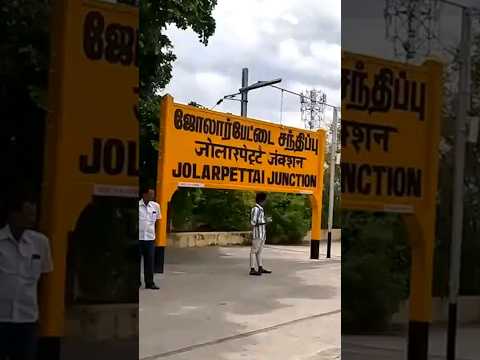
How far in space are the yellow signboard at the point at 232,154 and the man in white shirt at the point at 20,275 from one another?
567 cm

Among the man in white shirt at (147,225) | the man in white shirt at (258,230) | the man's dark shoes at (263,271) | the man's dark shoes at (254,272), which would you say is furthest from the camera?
the man's dark shoes at (263,271)

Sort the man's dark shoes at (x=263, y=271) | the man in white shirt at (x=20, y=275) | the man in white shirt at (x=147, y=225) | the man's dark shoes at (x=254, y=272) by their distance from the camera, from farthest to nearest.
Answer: the man's dark shoes at (x=263, y=271) < the man's dark shoes at (x=254, y=272) < the man in white shirt at (x=147, y=225) < the man in white shirt at (x=20, y=275)

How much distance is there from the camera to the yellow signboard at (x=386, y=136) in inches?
113

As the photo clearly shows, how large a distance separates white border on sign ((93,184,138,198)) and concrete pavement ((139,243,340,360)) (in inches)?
83.1

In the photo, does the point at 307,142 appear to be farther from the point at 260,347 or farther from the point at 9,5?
the point at 9,5

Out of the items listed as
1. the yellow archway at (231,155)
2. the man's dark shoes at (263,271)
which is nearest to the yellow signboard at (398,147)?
the yellow archway at (231,155)

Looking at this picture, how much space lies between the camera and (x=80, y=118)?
93.5 inches

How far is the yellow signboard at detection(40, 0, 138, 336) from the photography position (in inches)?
92.3

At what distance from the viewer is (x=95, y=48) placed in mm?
2391

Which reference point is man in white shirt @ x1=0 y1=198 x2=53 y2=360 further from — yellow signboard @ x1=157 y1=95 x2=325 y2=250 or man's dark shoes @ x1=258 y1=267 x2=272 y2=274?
man's dark shoes @ x1=258 y1=267 x2=272 y2=274

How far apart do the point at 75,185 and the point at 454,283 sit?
1.69 metres

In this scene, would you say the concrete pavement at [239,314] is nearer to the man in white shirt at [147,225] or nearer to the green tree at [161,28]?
the man in white shirt at [147,225]

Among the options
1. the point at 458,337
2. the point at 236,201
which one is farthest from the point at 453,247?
the point at 236,201

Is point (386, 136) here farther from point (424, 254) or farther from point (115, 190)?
point (115, 190)
